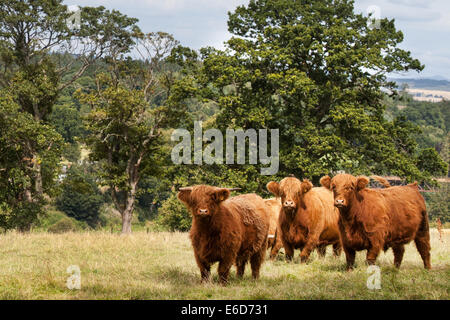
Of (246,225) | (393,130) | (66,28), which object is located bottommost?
(246,225)

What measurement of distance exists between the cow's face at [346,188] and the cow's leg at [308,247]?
236cm

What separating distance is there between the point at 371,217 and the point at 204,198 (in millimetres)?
3336

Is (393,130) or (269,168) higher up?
(393,130)

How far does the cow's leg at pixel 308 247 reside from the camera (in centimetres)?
1212

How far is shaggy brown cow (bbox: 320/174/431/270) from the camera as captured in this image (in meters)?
10.1

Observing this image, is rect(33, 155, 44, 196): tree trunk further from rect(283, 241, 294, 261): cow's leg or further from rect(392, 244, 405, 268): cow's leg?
rect(392, 244, 405, 268): cow's leg

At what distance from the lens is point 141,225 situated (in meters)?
72.0

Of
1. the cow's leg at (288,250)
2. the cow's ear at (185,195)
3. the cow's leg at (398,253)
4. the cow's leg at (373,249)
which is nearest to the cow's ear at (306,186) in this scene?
the cow's leg at (288,250)

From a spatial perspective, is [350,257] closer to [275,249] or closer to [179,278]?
[275,249]

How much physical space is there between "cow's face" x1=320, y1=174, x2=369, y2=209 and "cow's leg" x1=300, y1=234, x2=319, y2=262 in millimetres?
2364

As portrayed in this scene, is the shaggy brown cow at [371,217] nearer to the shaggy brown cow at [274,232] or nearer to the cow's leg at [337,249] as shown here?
the shaggy brown cow at [274,232]
